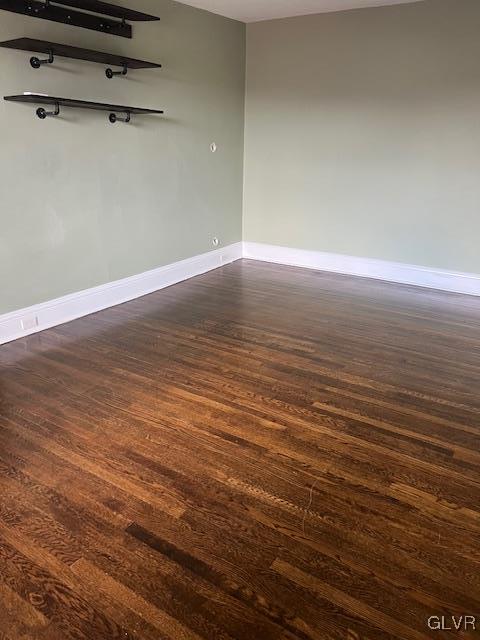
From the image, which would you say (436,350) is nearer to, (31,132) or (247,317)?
(247,317)

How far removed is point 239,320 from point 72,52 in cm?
216

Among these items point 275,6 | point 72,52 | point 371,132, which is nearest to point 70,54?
point 72,52

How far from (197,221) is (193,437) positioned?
3.09 m

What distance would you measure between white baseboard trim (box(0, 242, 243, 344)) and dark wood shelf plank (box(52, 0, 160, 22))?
196 cm

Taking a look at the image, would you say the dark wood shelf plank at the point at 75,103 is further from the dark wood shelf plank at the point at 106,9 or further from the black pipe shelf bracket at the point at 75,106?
the dark wood shelf plank at the point at 106,9

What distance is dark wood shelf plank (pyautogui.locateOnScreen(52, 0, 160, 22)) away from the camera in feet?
10.6

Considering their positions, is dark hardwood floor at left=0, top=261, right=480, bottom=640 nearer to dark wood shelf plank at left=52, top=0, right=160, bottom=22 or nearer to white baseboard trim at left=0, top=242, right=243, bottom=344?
white baseboard trim at left=0, top=242, right=243, bottom=344

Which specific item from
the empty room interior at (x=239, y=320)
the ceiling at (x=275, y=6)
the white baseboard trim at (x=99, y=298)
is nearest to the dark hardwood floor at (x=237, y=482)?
the empty room interior at (x=239, y=320)

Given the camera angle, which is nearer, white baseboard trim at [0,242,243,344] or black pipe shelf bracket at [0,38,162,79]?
black pipe shelf bracket at [0,38,162,79]

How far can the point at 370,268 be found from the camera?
5.14m

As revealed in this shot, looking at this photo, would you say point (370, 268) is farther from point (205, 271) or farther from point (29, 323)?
point (29, 323)

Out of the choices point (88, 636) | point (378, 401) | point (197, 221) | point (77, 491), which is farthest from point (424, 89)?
point (88, 636)

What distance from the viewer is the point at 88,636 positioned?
1.45 meters

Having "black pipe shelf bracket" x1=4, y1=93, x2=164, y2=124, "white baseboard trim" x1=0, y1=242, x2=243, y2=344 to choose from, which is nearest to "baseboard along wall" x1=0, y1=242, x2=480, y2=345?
"white baseboard trim" x1=0, y1=242, x2=243, y2=344
